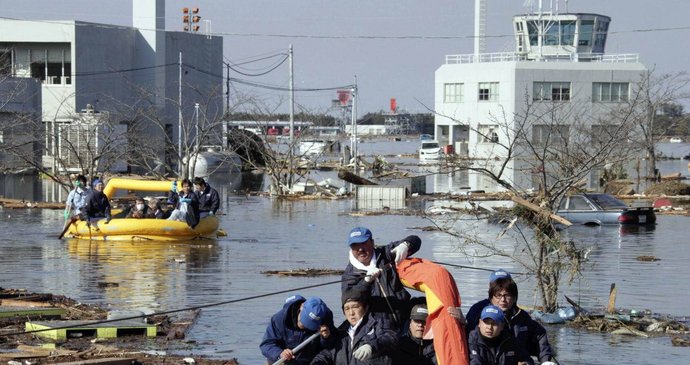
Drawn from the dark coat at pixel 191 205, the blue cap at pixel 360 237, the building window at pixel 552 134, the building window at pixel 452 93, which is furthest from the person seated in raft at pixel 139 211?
the building window at pixel 452 93

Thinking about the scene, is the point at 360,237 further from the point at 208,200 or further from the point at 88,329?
the point at 208,200

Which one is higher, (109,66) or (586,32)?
(586,32)

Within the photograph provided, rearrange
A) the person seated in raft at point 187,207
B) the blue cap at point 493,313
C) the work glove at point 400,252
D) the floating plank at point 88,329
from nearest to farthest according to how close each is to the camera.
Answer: the blue cap at point 493,313, the work glove at point 400,252, the floating plank at point 88,329, the person seated in raft at point 187,207

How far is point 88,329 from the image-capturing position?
48.5 feet

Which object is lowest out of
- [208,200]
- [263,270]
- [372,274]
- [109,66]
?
[263,270]

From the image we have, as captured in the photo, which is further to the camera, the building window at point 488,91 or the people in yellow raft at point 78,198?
the building window at point 488,91

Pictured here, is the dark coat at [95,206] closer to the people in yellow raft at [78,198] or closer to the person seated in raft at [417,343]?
the people in yellow raft at [78,198]

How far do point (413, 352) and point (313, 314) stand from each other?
36.2 inches

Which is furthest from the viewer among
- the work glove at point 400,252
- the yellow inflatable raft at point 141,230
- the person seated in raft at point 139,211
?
the person seated in raft at point 139,211

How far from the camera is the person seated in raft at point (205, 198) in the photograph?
2873 cm

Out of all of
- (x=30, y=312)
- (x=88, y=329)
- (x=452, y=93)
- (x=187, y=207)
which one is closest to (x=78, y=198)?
(x=187, y=207)

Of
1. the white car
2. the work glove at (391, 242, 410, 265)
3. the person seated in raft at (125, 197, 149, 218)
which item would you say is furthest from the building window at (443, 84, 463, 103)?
the work glove at (391, 242, 410, 265)

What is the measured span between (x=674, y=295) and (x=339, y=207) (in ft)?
83.9

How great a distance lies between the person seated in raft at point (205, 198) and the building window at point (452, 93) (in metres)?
63.6
